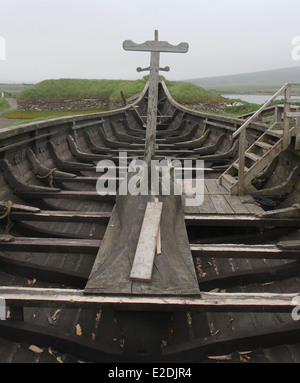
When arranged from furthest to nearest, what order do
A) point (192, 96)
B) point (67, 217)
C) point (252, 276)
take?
1. point (192, 96)
2. point (67, 217)
3. point (252, 276)

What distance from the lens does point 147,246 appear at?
2.24 m

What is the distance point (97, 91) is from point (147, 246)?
112 feet

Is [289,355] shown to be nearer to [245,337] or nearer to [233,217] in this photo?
[245,337]

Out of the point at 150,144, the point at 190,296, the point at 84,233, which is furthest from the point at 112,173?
the point at 190,296

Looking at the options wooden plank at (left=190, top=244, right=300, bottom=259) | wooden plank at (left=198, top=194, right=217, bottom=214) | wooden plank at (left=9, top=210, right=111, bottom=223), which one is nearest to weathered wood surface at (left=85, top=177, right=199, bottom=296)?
wooden plank at (left=190, top=244, right=300, bottom=259)

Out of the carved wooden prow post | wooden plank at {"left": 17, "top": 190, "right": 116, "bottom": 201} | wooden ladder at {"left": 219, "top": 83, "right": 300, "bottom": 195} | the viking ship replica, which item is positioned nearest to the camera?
the viking ship replica

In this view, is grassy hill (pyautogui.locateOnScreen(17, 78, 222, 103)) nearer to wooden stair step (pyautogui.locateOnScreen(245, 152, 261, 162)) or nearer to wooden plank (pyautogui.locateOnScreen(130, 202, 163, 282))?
wooden stair step (pyautogui.locateOnScreen(245, 152, 261, 162))

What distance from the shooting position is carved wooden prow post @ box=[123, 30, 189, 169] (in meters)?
3.51

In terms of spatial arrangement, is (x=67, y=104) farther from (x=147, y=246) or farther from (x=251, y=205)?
(x=147, y=246)

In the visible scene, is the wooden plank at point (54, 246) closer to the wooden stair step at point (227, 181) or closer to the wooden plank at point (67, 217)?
the wooden plank at point (67, 217)

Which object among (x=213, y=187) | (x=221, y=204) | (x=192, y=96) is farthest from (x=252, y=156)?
(x=192, y=96)

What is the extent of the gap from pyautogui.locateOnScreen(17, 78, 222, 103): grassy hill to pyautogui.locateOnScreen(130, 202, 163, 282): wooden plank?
28.3 metres

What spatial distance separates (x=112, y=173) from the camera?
557 centimetres

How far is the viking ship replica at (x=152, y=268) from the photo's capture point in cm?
197
